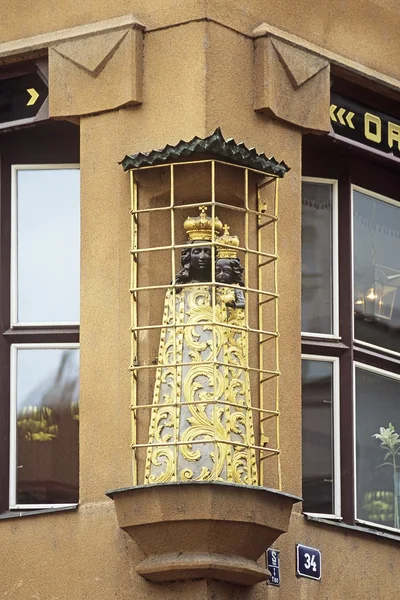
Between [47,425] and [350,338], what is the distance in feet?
7.91

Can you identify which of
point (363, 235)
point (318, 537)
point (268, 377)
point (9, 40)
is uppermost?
point (9, 40)

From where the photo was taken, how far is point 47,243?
18.3m

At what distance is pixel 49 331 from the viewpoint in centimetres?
1802

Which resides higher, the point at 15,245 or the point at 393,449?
the point at 15,245

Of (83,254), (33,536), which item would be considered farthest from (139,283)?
(33,536)

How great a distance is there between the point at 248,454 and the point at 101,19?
3.50 metres

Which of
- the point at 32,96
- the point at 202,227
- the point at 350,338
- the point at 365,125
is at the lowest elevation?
the point at 350,338

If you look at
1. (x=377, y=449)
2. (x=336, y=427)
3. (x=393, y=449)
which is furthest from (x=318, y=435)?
(x=393, y=449)

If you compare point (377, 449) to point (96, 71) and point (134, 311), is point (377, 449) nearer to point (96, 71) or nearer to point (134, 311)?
point (134, 311)

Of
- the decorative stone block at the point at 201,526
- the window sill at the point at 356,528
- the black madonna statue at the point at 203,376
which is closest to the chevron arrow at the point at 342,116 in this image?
the black madonna statue at the point at 203,376

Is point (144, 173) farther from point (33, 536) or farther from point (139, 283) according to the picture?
point (33, 536)

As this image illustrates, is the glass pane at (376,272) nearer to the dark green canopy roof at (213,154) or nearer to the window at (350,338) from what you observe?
the window at (350,338)

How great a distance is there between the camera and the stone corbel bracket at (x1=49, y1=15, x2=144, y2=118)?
57.6 ft

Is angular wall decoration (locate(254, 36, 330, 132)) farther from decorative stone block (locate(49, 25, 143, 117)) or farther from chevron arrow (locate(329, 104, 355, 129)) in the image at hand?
decorative stone block (locate(49, 25, 143, 117))
